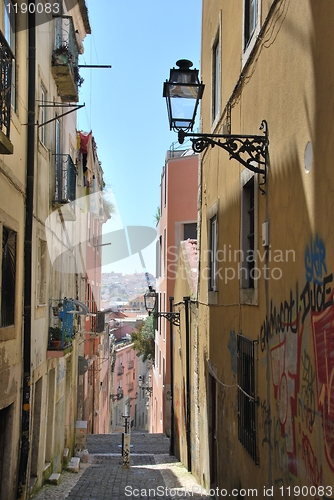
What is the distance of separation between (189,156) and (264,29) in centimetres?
2015

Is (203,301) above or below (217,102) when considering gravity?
below

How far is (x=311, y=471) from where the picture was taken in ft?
14.4

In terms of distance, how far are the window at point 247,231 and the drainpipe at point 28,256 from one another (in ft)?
14.2

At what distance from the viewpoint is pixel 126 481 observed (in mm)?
12867

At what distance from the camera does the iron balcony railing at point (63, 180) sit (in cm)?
1354

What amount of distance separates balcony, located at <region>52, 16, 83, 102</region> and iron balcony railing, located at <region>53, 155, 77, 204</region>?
5.37 ft

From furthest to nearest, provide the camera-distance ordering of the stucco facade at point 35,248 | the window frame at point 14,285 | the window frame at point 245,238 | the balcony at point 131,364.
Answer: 1. the balcony at point 131,364
2. the stucco facade at point 35,248
3. the window frame at point 14,285
4. the window frame at point 245,238

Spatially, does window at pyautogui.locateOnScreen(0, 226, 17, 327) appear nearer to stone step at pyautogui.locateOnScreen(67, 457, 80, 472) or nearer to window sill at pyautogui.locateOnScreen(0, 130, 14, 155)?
window sill at pyautogui.locateOnScreen(0, 130, 14, 155)

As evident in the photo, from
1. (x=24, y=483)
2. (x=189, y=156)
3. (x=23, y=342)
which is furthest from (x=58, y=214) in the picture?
(x=189, y=156)

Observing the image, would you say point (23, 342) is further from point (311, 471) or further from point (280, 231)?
point (311, 471)

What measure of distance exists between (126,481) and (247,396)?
7088 mm

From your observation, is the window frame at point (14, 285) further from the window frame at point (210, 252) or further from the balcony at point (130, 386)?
the balcony at point (130, 386)

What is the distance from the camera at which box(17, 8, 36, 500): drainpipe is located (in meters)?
9.85

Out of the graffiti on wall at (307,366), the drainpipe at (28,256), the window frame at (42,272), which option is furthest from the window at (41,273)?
the graffiti on wall at (307,366)
